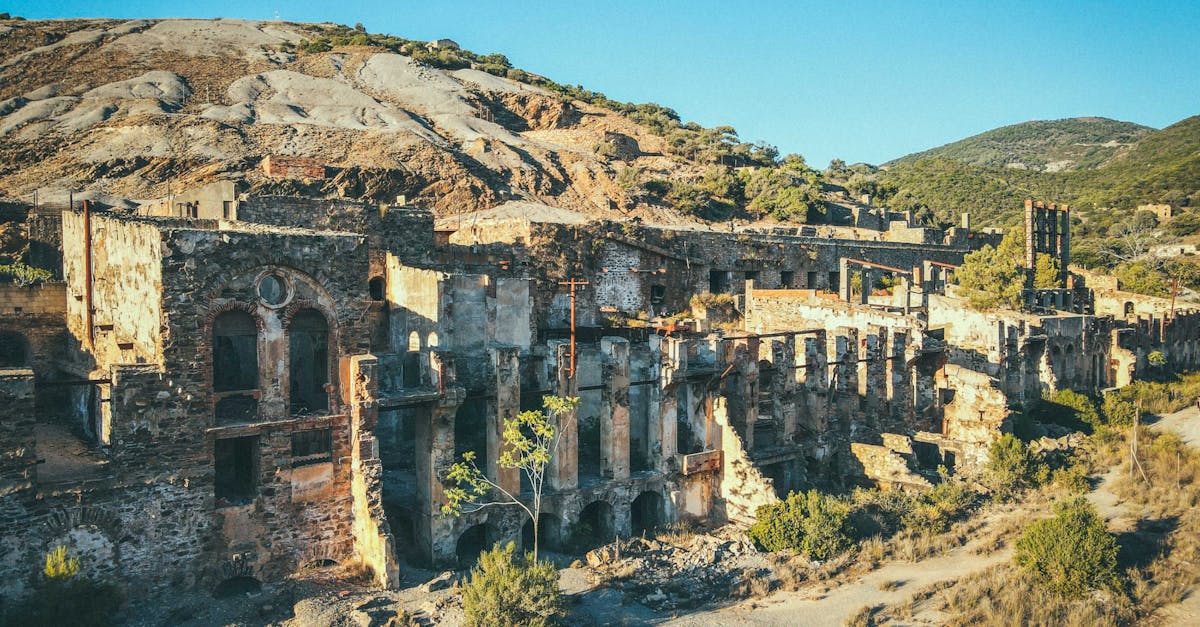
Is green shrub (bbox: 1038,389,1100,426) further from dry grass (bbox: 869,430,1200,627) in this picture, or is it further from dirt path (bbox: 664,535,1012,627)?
dirt path (bbox: 664,535,1012,627)

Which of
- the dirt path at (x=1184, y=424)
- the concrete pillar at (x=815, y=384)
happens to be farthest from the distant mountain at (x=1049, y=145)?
the concrete pillar at (x=815, y=384)

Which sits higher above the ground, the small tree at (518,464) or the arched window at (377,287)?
the arched window at (377,287)

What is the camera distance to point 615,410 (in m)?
19.2

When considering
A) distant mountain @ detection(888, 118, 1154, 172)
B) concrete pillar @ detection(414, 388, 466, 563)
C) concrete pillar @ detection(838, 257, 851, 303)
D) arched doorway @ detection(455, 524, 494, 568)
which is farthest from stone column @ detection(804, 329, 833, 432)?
distant mountain @ detection(888, 118, 1154, 172)

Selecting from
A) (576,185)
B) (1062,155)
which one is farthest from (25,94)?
(1062,155)

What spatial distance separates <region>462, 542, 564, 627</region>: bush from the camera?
45.1 feet

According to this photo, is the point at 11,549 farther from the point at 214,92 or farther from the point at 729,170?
the point at 729,170

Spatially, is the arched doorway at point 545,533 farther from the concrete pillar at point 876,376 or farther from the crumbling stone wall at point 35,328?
the crumbling stone wall at point 35,328

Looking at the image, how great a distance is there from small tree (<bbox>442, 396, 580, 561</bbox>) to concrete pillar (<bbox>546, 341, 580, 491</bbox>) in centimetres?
13

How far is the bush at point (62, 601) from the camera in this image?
12.7 metres

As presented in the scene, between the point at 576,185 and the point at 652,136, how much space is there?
17.1m

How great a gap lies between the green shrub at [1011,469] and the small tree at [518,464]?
454 inches

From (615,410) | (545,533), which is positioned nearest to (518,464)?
(545,533)

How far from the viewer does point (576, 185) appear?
46688mm
